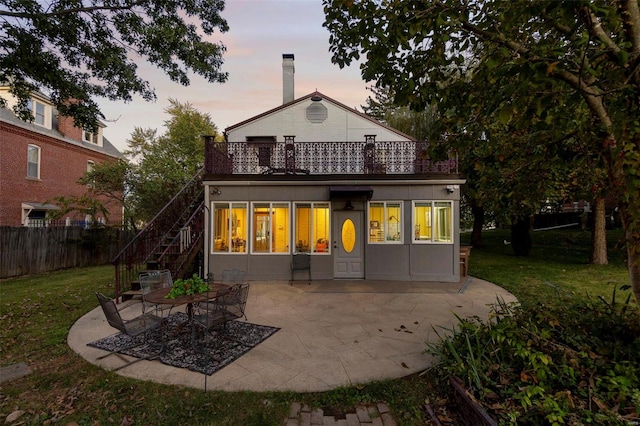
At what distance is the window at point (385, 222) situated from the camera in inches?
370

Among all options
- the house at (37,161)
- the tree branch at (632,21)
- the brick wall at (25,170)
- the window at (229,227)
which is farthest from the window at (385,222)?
the brick wall at (25,170)

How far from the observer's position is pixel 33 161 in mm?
16656

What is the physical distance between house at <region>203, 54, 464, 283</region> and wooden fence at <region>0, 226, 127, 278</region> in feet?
26.2

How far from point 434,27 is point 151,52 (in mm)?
6922

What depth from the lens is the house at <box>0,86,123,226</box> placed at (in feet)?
49.5

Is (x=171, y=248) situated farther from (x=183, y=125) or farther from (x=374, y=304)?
(x=183, y=125)

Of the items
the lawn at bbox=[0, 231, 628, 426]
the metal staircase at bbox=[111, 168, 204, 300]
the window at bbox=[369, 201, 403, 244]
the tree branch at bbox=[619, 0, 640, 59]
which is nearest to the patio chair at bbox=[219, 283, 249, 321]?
the lawn at bbox=[0, 231, 628, 426]

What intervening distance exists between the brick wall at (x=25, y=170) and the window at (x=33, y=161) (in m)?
0.17

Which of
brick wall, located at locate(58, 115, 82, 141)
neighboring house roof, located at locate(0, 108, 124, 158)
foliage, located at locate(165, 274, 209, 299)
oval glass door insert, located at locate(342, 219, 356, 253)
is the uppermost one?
brick wall, located at locate(58, 115, 82, 141)

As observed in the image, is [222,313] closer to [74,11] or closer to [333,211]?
[333,211]

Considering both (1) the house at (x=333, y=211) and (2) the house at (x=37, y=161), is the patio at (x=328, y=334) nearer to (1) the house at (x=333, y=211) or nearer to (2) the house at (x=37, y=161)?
(1) the house at (x=333, y=211)

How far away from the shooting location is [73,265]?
42.4 feet

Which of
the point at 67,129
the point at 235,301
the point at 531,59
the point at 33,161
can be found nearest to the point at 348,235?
the point at 235,301

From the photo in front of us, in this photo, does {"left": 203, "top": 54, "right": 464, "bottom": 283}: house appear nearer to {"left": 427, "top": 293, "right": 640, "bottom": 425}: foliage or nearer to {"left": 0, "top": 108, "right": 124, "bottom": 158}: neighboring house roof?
{"left": 427, "top": 293, "right": 640, "bottom": 425}: foliage
